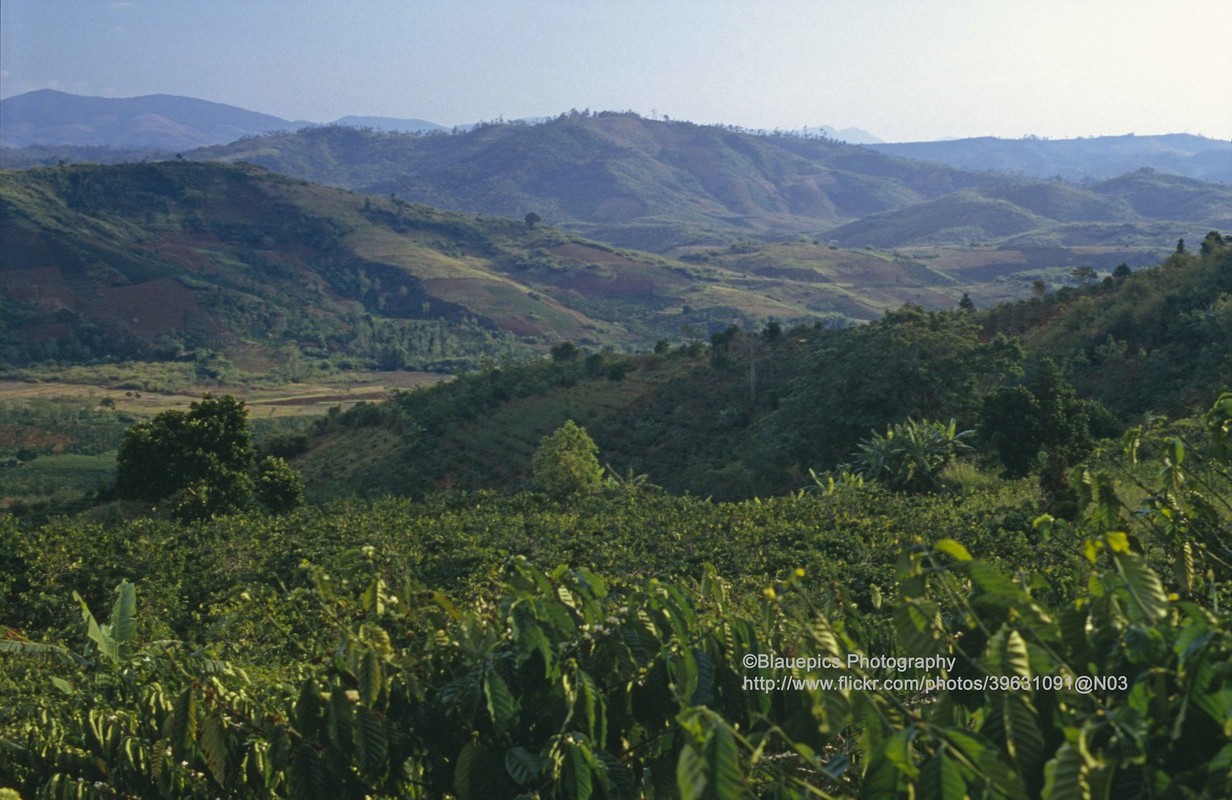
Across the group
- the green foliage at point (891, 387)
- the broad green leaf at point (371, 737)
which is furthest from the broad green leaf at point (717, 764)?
the green foliage at point (891, 387)

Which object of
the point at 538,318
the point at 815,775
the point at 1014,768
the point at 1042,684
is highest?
the point at 1042,684

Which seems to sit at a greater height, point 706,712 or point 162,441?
point 706,712

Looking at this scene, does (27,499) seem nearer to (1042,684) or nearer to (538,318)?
(1042,684)

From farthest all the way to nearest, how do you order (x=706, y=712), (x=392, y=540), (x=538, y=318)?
(x=538, y=318)
(x=392, y=540)
(x=706, y=712)

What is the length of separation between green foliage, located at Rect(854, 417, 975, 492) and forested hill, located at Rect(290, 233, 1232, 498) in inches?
31.3

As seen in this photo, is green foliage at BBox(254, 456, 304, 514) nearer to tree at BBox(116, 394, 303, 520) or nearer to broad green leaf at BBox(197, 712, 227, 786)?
tree at BBox(116, 394, 303, 520)

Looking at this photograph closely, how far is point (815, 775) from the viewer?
3.63 m

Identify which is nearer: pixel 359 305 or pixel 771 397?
pixel 771 397

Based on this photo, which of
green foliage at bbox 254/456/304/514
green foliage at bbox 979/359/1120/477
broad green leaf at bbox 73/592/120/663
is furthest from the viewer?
green foliage at bbox 254/456/304/514

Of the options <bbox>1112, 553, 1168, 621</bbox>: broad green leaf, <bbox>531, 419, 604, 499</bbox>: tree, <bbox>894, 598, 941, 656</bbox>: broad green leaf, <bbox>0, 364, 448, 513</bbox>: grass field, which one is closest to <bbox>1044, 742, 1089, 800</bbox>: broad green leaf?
<bbox>894, 598, 941, 656</bbox>: broad green leaf

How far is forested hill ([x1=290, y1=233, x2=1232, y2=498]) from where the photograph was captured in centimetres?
2447

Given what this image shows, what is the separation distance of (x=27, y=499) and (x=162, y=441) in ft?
59.2

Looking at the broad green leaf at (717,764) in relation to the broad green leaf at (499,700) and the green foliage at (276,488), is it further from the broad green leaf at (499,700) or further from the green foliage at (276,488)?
the green foliage at (276,488)

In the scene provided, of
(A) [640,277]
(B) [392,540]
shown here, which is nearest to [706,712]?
(B) [392,540]
